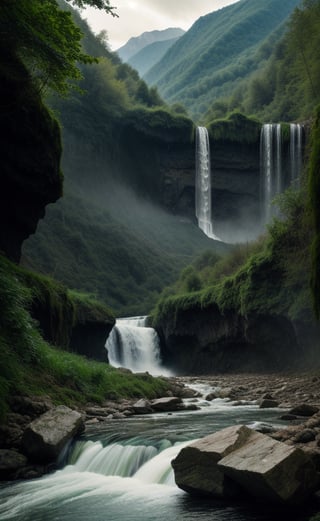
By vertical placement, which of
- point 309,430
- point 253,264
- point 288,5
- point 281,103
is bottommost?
point 309,430

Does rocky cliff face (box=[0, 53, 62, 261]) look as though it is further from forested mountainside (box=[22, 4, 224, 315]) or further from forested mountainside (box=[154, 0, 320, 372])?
forested mountainside (box=[22, 4, 224, 315])

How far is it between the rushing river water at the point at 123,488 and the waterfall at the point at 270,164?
45362mm

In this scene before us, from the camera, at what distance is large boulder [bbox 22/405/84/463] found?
302 inches

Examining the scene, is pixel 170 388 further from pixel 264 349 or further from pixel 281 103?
pixel 281 103

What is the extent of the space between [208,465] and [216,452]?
0.82 feet

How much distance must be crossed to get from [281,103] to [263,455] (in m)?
63.3

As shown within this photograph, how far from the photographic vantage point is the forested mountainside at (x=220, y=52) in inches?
4336

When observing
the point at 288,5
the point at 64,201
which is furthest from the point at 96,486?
the point at 288,5

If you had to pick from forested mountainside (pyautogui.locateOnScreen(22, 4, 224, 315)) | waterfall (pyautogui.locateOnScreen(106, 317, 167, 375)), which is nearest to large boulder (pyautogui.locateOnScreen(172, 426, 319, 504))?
waterfall (pyautogui.locateOnScreen(106, 317, 167, 375))

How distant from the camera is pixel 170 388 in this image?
56.8 ft

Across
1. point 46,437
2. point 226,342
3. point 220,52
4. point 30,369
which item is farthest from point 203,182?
point 220,52

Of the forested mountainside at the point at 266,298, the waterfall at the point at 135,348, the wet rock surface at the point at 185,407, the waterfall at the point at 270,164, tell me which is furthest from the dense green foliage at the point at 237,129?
the wet rock surface at the point at 185,407

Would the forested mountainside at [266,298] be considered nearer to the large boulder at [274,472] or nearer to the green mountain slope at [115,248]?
the large boulder at [274,472]

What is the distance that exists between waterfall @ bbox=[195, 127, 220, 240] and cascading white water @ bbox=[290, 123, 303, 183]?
12.4 metres
